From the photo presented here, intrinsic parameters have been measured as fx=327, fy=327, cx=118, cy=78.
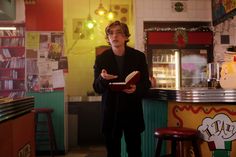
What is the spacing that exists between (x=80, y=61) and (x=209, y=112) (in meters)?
5.65

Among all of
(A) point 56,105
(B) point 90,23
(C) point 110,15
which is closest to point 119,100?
(A) point 56,105

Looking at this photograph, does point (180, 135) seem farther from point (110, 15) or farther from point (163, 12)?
point (110, 15)

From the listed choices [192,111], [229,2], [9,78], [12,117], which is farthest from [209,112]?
[9,78]

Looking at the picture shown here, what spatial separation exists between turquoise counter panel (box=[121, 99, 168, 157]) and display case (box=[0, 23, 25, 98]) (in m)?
3.65

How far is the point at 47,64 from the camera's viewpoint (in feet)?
19.7

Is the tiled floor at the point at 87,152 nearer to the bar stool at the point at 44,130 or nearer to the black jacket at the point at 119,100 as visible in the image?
the bar stool at the point at 44,130

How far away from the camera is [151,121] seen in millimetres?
3723

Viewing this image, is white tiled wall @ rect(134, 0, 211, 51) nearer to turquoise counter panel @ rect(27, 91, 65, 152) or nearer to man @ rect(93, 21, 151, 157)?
turquoise counter panel @ rect(27, 91, 65, 152)

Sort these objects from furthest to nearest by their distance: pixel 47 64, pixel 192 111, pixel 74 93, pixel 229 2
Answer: pixel 74 93, pixel 47 64, pixel 229 2, pixel 192 111

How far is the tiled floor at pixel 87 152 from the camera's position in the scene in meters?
5.88

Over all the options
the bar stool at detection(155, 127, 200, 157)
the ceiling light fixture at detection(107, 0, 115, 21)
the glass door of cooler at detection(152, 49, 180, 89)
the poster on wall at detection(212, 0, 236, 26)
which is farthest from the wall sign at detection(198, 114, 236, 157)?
the ceiling light fixture at detection(107, 0, 115, 21)

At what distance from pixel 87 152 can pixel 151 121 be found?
2739 millimetres

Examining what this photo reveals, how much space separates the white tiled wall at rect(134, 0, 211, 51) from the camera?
21.6 ft

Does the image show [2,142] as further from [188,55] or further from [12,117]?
[188,55]
